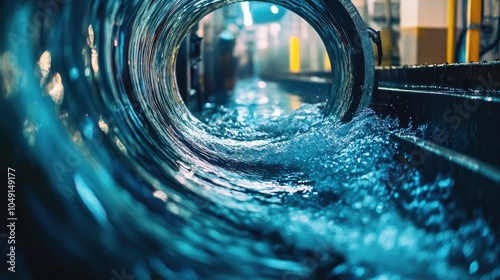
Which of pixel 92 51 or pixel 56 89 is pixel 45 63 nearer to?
pixel 56 89

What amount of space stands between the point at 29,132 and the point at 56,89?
250mm

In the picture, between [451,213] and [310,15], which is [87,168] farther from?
[310,15]

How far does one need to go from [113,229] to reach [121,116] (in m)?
1.02

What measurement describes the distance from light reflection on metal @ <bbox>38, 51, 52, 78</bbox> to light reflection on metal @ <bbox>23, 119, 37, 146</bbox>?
19cm

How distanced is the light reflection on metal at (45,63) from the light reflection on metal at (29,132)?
0.19m

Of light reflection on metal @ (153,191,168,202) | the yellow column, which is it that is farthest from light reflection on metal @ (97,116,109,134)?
the yellow column

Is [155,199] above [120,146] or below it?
below

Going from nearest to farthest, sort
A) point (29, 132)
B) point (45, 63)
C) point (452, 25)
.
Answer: point (29, 132)
point (45, 63)
point (452, 25)

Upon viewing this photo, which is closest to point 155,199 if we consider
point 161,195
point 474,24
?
Answer: point 161,195

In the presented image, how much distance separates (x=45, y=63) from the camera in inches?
61.7

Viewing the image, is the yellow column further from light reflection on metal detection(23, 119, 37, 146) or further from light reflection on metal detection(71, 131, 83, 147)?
light reflection on metal detection(23, 119, 37, 146)

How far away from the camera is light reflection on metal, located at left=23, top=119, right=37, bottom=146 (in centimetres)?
140

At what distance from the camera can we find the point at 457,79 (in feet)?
11.0

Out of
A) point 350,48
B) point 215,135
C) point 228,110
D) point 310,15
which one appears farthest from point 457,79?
point 228,110
